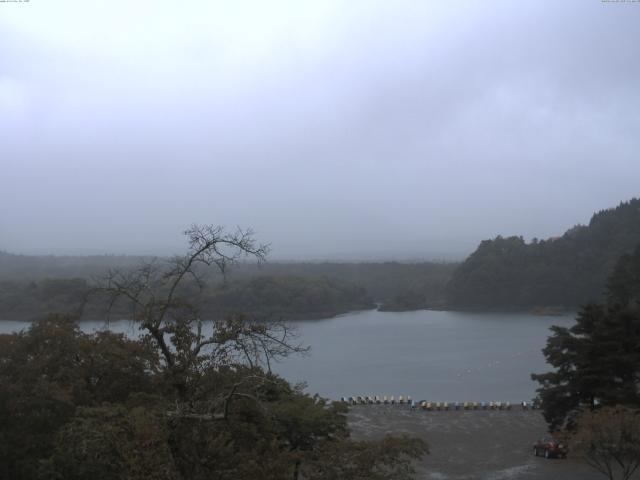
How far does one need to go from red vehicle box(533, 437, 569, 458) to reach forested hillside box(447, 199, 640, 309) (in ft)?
108

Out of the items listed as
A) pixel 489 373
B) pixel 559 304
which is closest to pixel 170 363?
pixel 489 373

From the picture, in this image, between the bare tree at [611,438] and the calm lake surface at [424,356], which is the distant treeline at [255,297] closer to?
the calm lake surface at [424,356]

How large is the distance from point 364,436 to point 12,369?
750 cm

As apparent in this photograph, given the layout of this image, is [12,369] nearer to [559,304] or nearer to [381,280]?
[559,304]

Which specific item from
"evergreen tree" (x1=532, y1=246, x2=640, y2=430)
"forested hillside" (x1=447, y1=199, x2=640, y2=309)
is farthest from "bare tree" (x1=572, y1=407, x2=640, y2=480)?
"forested hillside" (x1=447, y1=199, x2=640, y2=309)

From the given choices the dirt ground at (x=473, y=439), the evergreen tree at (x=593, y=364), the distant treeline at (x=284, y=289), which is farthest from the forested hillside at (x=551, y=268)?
the evergreen tree at (x=593, y=364)

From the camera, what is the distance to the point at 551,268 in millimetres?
43344

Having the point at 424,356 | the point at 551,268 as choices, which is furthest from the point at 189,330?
the point at 551,268

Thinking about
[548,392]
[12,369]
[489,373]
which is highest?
[12,369]

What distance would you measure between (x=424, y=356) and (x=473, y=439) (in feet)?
48.8

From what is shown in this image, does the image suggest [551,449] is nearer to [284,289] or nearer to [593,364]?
[593,364]

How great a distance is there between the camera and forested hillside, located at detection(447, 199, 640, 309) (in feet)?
138

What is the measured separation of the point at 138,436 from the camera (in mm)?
3365

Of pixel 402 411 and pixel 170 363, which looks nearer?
pixel 170 363
